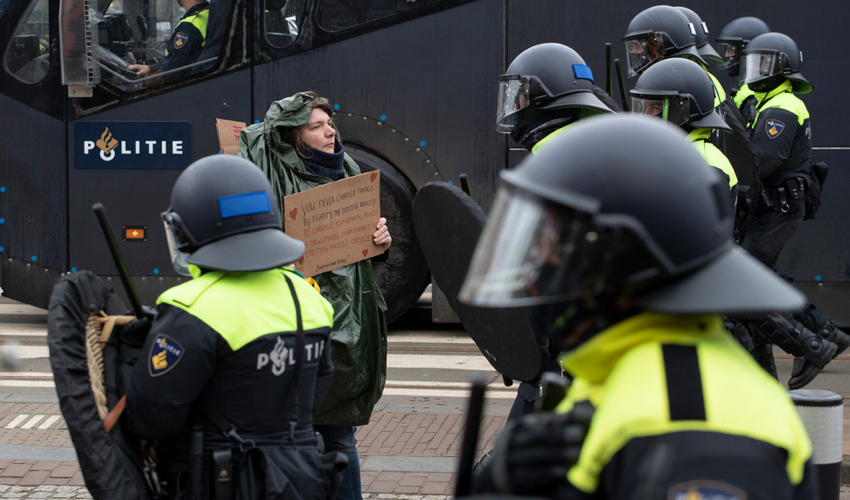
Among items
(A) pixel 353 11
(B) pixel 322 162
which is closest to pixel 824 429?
(B) pixel 322 162

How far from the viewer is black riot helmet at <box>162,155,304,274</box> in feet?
7.92

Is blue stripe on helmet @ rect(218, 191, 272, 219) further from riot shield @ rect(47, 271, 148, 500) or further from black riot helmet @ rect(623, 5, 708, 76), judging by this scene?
black riot helmet @ rect(623, 5, 708, 76)

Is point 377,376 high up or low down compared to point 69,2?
down

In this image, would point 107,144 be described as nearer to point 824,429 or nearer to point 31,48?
point 31,48

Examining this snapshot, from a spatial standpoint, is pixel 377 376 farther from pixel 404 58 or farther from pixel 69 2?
pixel 69 2

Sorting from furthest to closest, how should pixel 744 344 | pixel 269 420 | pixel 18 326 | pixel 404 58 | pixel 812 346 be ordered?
1. pixel 18 326
2. pixel 404 58
3. pixel 812 346
4. pixel 744 344
5. pixel 269 420

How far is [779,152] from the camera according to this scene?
21.4ft

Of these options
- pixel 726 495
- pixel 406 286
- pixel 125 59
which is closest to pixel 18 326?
pixel 125 59

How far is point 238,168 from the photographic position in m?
2.53

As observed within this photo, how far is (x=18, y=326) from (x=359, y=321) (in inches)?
243

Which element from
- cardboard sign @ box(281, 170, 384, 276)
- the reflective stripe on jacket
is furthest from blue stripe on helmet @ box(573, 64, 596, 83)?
the reflective stripe on jacket

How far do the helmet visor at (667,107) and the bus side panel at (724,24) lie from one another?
3.00 m

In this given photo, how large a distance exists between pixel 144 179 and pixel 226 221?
223 inches

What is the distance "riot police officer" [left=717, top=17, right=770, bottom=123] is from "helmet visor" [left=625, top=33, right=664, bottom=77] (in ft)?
4.61
